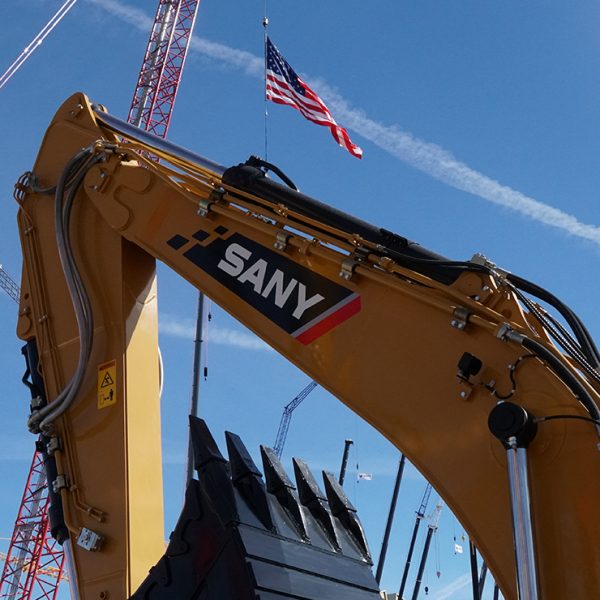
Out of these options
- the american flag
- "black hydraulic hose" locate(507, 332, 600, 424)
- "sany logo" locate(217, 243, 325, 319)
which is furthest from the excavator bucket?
the american flag

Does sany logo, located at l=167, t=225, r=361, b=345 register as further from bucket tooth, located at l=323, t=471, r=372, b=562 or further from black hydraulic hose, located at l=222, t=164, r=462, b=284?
bucket tooth, located at l=323, t=471, r=372, b=562

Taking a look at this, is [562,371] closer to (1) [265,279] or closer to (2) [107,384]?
(1) [265,279]

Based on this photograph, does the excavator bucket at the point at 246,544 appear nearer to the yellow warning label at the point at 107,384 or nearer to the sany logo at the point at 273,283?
the sany logo at the point at 273,283

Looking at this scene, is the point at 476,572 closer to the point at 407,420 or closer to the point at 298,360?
the point at 407,420

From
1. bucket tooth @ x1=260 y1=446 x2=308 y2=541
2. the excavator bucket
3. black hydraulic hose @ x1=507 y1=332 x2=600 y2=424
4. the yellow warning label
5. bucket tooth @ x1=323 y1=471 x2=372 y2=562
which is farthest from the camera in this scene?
the yellow warning label

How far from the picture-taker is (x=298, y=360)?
4.67 metres

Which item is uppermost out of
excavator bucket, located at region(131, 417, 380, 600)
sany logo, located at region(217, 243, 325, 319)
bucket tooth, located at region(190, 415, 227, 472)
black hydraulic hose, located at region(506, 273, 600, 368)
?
sany logo, located at region(217, 243, 325, 319)

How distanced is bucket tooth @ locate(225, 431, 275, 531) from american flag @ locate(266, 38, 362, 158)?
6.76 meters

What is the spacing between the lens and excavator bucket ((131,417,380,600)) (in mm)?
4062

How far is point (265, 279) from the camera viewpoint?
494 cm

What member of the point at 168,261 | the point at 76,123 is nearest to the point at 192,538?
the point at 168,261

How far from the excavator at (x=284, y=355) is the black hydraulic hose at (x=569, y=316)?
12 millimetres

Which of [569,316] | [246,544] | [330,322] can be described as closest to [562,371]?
[569,316]

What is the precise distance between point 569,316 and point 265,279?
5.04ft
